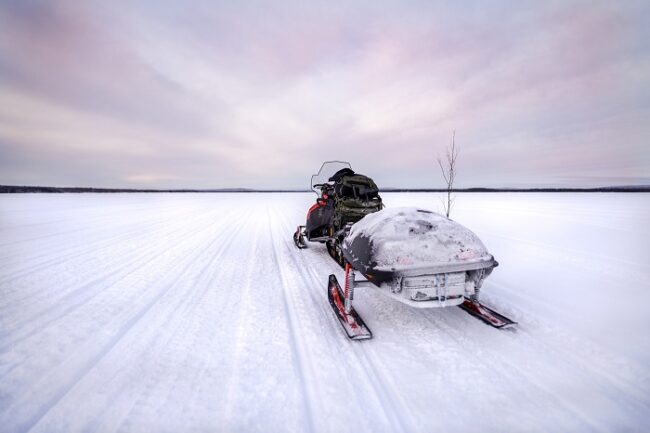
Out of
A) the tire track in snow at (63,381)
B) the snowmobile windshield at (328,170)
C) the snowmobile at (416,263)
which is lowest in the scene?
the tire track in snow at (63,381)

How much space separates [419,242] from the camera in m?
3.01

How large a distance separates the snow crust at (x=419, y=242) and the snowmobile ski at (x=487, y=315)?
32.8 inches

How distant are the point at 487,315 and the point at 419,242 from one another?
1380 millimetres

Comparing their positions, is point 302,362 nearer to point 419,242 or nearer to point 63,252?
point 419,242

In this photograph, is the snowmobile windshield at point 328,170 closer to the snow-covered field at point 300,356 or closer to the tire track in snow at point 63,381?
the snow-covered field at point 300,356

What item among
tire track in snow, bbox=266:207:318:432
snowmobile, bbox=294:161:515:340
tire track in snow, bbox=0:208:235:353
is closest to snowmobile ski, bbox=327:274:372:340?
snowmobile, bbox=294:161:515:340

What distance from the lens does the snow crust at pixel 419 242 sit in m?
2.90

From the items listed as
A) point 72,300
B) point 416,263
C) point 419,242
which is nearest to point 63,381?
point 72,300

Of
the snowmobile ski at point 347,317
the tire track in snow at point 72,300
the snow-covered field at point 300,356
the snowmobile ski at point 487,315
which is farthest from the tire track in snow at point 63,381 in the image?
the snowmobile ski at point 487,315

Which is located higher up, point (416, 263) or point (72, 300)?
point (416, 263)

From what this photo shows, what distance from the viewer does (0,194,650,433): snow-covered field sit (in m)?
2.01

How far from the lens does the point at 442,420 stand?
196cm

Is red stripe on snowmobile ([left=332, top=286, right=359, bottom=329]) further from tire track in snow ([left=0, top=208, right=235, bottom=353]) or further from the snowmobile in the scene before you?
tire track in snow ([left=0, top=208, right=235, bottom=353])

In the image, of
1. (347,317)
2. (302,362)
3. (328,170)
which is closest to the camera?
(302,362)
